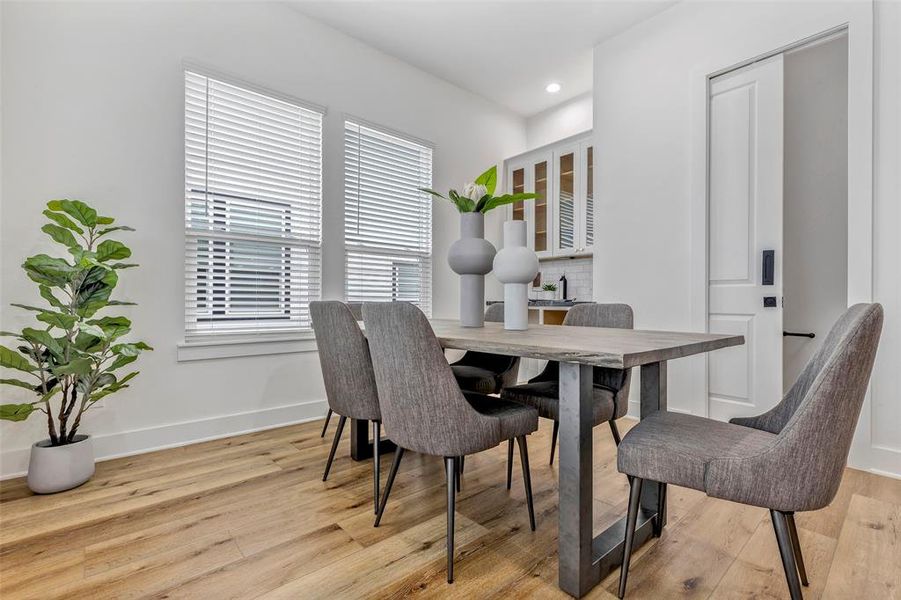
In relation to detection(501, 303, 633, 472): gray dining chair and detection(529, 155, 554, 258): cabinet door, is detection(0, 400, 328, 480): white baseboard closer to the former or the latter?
detection(501, 303, 633, 472): gray dining chair

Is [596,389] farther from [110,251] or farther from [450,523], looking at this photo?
[110,251]

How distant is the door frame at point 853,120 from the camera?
2.28 meters

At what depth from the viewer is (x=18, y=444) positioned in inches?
88.5

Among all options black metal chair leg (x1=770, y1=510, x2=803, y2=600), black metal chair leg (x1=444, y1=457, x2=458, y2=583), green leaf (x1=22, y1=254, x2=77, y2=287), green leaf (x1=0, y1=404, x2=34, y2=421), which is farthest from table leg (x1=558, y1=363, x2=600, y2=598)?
green leaf (x1=0, y1=404, x2=34, y2=421)

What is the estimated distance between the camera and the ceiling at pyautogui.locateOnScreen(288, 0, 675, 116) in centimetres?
314

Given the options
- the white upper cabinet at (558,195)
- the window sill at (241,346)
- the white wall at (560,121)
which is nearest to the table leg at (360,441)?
the window sill at (241,346)

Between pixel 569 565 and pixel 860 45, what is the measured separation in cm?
301

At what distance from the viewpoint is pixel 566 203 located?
4.26 meters

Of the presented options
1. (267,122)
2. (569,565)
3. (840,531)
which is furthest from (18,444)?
(840,531)

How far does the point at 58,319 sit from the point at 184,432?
1.05 meters

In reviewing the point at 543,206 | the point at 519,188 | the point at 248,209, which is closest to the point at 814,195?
the point at 543,206

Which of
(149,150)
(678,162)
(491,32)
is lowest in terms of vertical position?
(149,150)

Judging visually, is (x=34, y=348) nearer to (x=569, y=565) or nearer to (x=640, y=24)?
(x=569, y=565)

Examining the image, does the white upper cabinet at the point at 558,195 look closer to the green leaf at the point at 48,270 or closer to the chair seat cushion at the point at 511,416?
the chair seat cushion at the point at 511,416
